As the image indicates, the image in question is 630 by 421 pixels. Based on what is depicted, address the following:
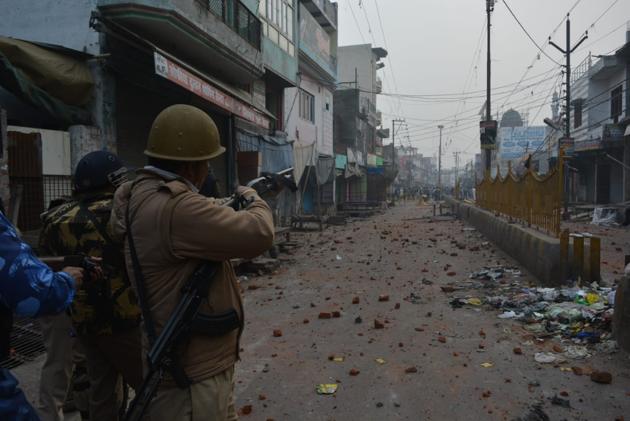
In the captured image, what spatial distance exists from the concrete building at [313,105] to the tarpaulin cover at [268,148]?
991mm

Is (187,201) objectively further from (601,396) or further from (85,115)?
(85,115)

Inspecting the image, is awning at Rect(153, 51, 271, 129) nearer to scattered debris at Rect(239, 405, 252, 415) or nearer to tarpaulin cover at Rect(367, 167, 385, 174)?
scattered debris at Rect(239, 405, 252, 415)

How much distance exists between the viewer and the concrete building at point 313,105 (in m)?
19.2

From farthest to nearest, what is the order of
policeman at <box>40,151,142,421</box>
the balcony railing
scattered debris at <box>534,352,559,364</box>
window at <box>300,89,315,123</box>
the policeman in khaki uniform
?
window at <box>300,89,315,123</box>
the balcony railing
scattered debris at <box>534,352,559,364</box>
policeman at <box>40,151,142,421</box>
the policeman in khaki uniform

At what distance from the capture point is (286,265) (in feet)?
33.1

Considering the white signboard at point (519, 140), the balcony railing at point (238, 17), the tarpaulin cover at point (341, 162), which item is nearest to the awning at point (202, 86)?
the balcony railing at point (238, 17)

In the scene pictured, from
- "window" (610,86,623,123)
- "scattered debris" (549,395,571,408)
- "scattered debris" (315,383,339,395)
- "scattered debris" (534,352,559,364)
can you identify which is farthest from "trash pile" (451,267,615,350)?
"window" (610,86,623,123)

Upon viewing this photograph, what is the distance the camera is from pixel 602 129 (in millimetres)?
22391

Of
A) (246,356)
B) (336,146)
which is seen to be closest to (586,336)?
(246,356)

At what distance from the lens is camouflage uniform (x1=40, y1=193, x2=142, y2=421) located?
8.29 feet

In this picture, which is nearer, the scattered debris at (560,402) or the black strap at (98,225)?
the black strap at (98,225)

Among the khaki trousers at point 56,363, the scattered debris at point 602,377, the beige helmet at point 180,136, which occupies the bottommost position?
the scattered debris at point 602,377

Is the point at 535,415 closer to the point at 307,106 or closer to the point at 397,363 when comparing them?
the point at 397,363

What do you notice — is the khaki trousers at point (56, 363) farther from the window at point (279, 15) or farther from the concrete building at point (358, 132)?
the concrete building at point (358, 132)
